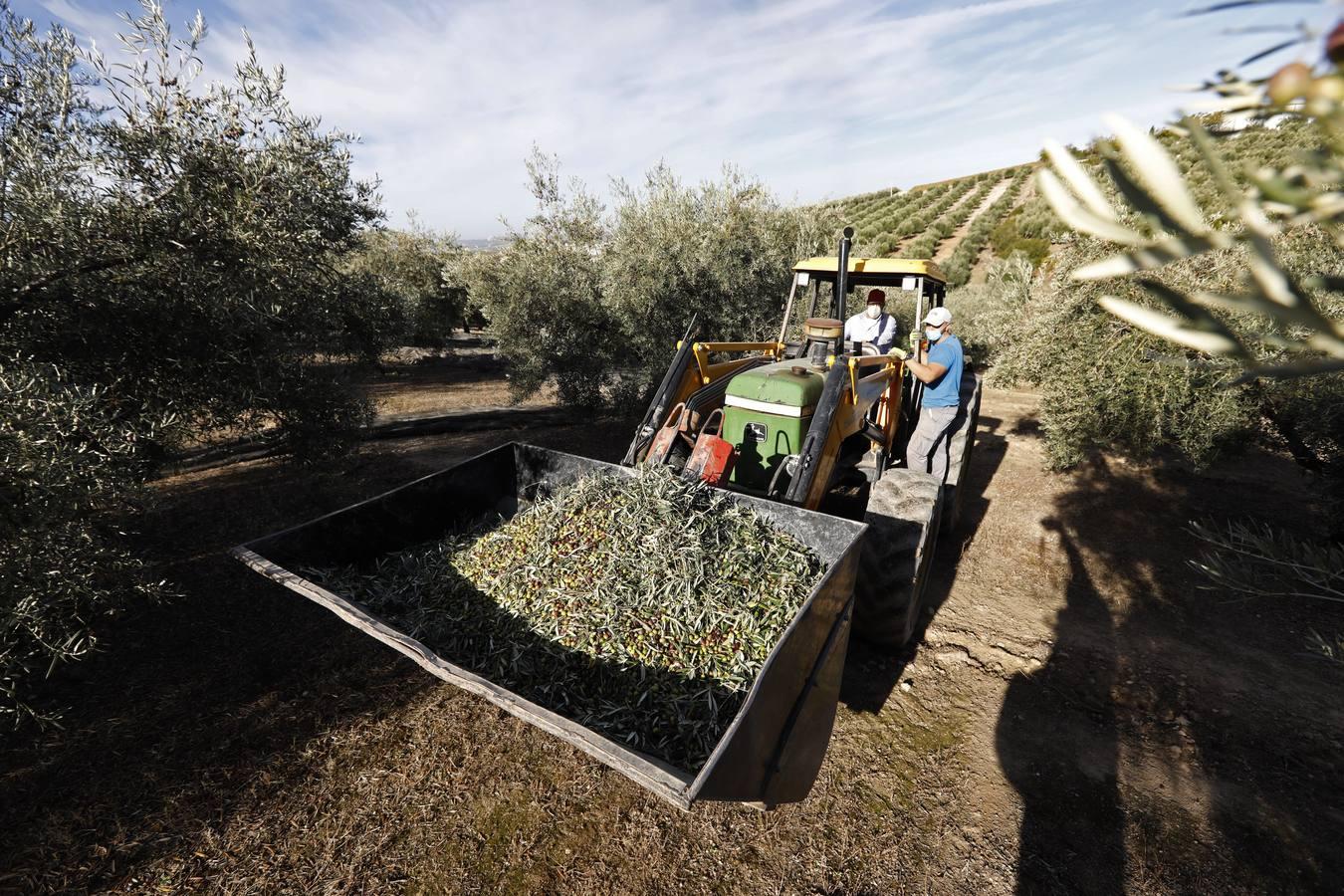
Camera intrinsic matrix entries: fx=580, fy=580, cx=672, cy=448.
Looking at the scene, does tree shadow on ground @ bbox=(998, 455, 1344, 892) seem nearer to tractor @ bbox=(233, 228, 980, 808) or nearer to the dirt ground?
the dirt ground

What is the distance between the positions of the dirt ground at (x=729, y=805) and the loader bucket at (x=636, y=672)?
2.45 ft

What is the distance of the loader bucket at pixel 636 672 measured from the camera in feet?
6.98

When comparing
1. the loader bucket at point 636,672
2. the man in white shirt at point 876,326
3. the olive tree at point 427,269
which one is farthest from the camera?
the olive tree at point 427,269

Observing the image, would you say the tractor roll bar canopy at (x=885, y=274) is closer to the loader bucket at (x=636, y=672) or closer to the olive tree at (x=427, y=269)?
the loader bucket at (x=636, y=672)

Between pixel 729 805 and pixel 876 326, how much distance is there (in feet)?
15.6

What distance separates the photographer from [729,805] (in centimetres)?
319

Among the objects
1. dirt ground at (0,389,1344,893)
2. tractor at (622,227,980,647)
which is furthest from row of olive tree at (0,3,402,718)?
tractor at (622,227,980,647)

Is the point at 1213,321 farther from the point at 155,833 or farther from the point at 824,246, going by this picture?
the point at 824,246

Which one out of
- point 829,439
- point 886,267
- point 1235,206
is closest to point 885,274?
point 886,267

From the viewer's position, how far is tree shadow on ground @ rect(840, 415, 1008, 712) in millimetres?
3902

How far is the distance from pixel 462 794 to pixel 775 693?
195 centimetres

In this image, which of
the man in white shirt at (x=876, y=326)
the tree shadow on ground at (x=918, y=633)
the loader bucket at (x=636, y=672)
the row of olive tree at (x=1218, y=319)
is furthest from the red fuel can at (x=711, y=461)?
the man in white shirt at (x=876, y=326)

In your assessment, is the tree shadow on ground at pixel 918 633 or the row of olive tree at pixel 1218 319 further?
the tree shadow on ground at pixel 918 633

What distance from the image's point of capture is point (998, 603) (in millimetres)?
4848
